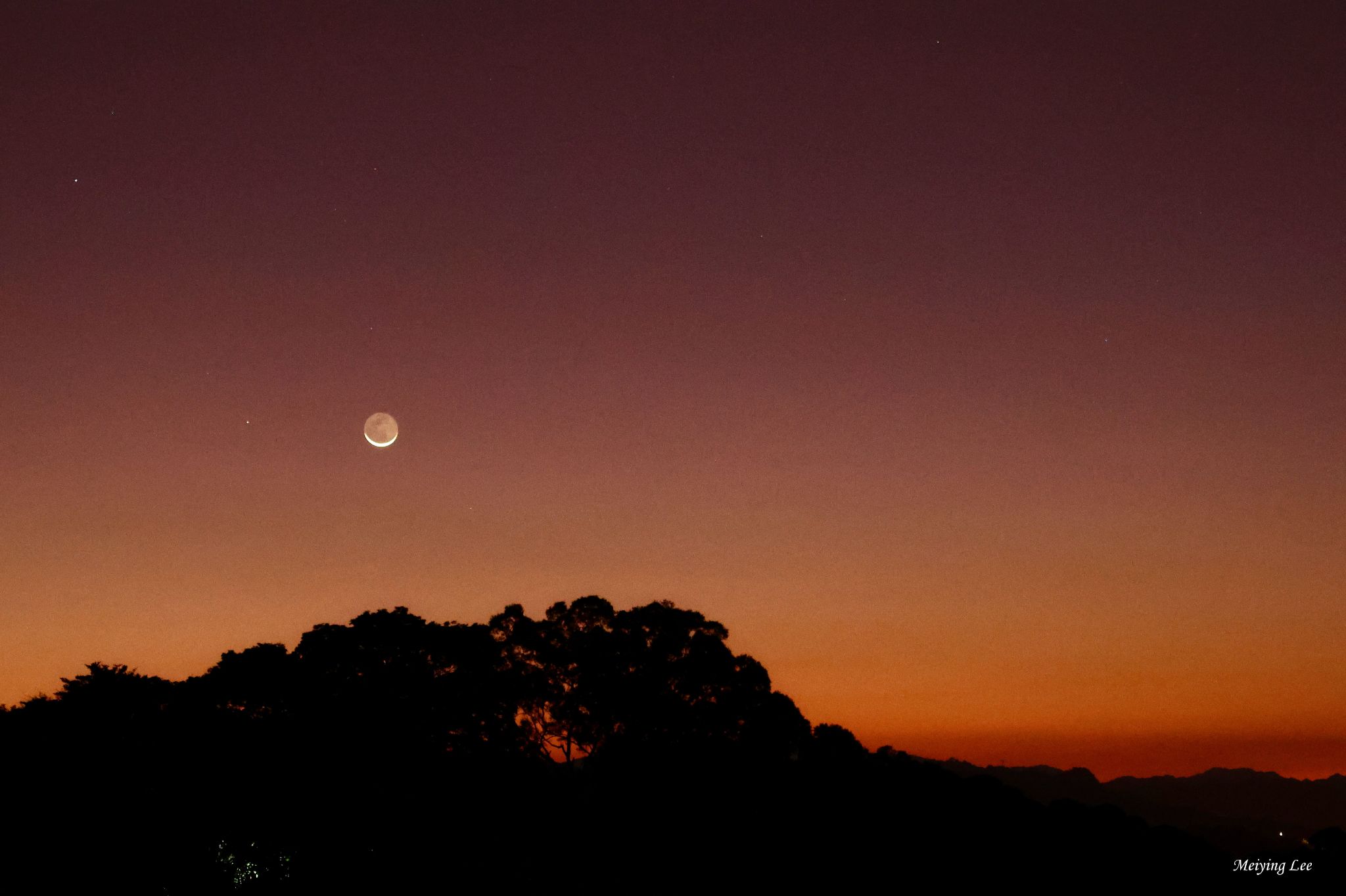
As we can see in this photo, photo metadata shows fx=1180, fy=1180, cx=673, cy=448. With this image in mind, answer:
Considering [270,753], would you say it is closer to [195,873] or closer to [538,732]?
[195,873]

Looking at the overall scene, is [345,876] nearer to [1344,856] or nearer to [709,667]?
[709,667]

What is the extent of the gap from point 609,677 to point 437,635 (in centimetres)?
847

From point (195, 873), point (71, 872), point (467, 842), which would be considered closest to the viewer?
point (71, 872)

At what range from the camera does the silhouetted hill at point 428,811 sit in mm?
37594

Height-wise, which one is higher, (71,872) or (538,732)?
(538,732)

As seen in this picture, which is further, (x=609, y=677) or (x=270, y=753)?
(x=609, y=677)

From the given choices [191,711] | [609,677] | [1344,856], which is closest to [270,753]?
[191,711]

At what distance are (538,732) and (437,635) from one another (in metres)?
7.02

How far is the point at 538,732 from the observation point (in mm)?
57969

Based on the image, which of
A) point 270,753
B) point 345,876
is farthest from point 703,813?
point 270,753

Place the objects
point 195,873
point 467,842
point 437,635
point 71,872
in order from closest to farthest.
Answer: point 71,872, point 195,873, point 467,842, point 437,635

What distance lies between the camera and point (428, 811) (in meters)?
42.8

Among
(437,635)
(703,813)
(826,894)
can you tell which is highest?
(437,635)

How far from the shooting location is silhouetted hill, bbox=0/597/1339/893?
123ft
